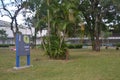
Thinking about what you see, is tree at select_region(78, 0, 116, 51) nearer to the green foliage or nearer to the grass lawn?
the green foliage

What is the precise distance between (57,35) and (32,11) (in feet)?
65.3

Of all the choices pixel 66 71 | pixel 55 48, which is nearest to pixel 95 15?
pixel 55 48

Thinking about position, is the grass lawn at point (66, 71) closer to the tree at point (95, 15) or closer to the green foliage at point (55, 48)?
the green foliage at point (55, 48)

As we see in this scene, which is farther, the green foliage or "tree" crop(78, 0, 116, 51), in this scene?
"tree" crop(78, 0, 116, 51)

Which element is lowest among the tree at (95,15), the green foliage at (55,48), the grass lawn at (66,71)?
the grass lawn at (66,71)

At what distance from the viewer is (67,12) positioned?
65.9 feet

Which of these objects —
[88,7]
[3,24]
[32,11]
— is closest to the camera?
[88,7]

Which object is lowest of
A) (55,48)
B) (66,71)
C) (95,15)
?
(66,71)

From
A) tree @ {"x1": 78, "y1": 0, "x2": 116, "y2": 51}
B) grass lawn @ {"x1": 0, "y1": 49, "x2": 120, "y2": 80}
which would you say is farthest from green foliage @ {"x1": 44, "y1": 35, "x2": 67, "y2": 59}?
tree @ {"x1": 78, "y1": 0, "x2": 116, "y2": 51}

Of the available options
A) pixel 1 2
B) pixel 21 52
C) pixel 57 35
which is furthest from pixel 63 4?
pixel 1 2

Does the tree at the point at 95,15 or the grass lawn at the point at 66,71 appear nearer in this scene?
the grass lawn at the point at 66,71

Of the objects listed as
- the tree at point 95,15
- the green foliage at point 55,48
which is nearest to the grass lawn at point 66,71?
Answer: the green foliage at point 55,48

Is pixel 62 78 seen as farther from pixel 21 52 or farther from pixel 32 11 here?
pixel 32 11

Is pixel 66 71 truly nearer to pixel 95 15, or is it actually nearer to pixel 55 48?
pixel 55 48
